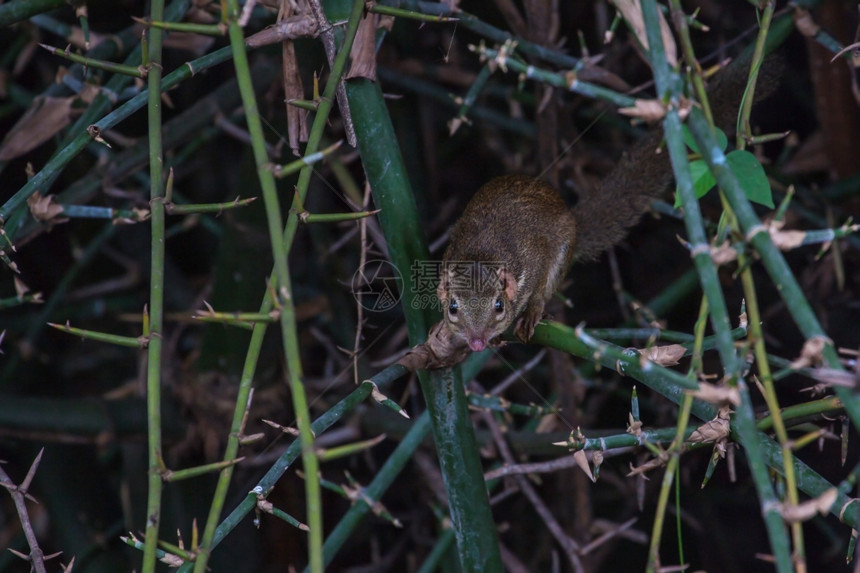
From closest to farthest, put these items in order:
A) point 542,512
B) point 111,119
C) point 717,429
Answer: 1. point 717,429
2. point 111,119
3. point 542,512

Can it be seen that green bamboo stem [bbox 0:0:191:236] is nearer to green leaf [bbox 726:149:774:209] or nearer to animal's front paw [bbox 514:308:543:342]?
green leaf [bbox 726:149:774:209]

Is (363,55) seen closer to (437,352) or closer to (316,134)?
(316,134)

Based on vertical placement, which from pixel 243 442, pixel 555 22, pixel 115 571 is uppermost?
pixel 555 22

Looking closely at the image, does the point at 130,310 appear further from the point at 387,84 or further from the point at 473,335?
the point at 473,335

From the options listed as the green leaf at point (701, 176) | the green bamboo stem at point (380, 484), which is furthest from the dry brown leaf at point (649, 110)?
the green bamboo stem at point (380, 484)

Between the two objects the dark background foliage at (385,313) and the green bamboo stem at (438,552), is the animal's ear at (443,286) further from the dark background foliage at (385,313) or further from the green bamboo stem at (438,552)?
the green bamboo stem at (438,552)

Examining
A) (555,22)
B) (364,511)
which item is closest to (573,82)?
(364,511)
